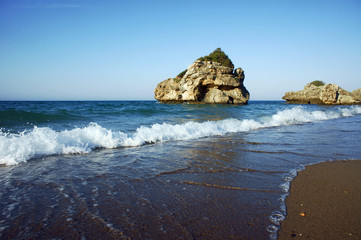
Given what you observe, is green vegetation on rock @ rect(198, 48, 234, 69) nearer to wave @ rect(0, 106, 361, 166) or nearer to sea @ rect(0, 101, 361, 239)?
wave @ rect(0, 106, 361, 166)

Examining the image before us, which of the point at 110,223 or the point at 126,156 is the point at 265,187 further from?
the point at 126,156

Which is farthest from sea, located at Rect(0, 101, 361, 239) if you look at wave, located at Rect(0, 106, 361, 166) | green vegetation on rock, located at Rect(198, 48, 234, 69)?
green vegetation on rock, located at Rect(198, 48, 234, 69)

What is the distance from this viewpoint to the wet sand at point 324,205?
1.83 m

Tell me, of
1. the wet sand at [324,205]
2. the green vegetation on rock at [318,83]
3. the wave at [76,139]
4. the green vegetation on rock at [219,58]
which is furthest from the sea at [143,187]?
the green vegetation on rock at [318,83]

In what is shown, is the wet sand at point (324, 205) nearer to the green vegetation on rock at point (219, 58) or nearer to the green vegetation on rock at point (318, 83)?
the green vegetation on rock at point (219, 58)

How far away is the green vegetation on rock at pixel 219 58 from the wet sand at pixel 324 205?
148 ft

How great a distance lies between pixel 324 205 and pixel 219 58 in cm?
4869

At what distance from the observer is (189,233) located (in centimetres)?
181

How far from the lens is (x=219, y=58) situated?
48094 mm

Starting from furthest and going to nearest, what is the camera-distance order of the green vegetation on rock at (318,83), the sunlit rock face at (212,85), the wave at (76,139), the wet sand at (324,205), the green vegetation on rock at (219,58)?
the green vegetation on rock at (318,83) → the green vegetation on rock at (219,58) → the sunlit rock face at (212,85) → the wave at (76,139) → the wet sand at (324,205)

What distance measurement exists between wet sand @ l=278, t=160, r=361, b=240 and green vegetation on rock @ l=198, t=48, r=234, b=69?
148ft

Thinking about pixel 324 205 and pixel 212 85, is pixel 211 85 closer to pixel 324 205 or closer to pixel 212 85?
pixel 212 85

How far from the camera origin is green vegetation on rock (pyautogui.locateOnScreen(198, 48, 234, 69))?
4649 centimetres

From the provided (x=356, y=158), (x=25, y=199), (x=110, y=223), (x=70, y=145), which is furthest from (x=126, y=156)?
(x=356, y=158)
